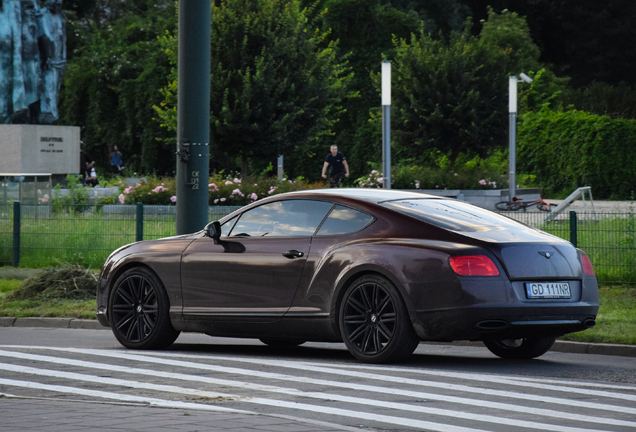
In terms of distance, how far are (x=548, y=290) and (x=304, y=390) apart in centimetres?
229

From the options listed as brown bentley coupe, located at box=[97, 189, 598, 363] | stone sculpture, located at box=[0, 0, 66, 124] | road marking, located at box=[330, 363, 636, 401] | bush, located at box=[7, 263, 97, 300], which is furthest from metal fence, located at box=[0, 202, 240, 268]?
stone sculpture, located at box=[0, 0, 66, 124]

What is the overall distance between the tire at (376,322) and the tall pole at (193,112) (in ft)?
14.5

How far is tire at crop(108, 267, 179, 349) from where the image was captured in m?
9.93

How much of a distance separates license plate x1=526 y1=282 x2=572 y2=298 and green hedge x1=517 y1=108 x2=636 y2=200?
30.1 m

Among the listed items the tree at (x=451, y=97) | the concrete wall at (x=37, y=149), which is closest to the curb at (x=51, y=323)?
the concrete wall at (x=37, y=149)

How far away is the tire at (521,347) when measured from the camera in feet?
31.1

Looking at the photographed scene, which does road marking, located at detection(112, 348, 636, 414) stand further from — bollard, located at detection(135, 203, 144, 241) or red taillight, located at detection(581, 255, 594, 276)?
bollard, located at detection(135, 203, 144, 241)

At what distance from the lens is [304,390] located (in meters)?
7.40

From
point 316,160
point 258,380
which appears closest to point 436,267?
point 258,380

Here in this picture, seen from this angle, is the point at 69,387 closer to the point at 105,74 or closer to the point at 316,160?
the point at 316,160

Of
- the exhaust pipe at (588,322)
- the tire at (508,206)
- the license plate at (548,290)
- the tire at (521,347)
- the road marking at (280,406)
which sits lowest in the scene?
the tire at (521,347)

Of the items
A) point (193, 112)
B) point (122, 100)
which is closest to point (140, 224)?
point (193, 112)

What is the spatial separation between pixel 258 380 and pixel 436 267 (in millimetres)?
1620

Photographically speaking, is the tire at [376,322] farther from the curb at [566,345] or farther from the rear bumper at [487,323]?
the curb at [566,345]
